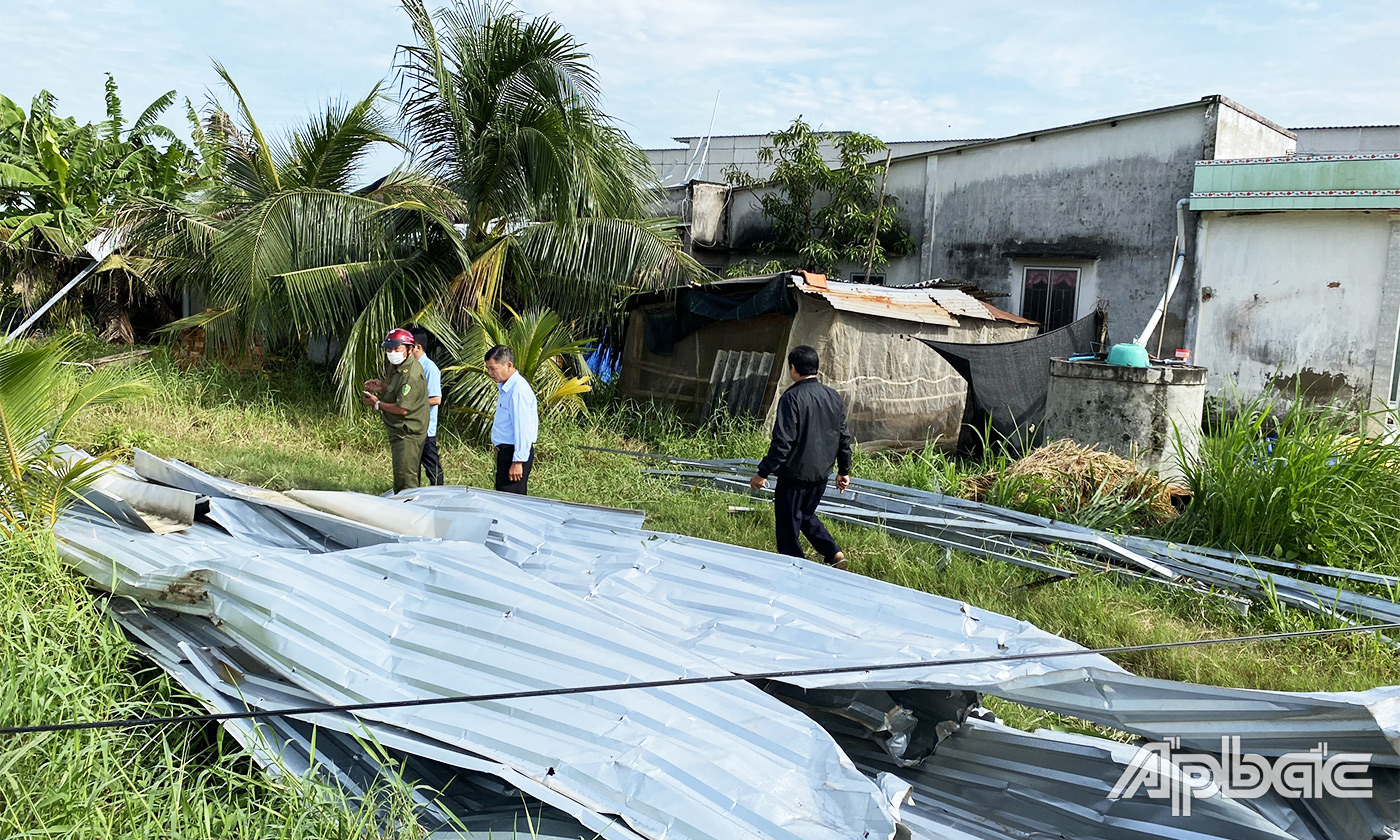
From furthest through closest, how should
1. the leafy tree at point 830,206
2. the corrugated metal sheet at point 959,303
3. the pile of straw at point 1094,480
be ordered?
the leafy tree at point 830,206
the corrugated metal sheet at point 959,303
the pile of straw at point 1094,480

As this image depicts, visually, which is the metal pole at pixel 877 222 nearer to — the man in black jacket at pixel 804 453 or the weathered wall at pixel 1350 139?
the man in black jacket at pixel 804 453

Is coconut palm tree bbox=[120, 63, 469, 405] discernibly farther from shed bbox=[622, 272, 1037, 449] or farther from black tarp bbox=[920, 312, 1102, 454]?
black tarp bbox=[920, 312, 1102, 454]

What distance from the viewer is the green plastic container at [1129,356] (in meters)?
7.62

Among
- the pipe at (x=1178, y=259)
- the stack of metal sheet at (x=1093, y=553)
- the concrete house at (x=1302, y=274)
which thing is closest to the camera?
the stack of metal sheet at (x=1093, y=553)

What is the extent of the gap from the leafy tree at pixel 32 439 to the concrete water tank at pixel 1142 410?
681 cm

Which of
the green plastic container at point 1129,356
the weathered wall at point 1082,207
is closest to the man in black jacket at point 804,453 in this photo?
the green plastic container at point 1129,356

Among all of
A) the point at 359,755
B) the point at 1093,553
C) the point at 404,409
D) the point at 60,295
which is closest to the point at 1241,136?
the point at 1093,553

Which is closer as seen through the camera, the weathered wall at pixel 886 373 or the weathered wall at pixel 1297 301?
the weathered wall at pixel 886 373

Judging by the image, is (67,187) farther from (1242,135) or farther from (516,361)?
(1242,135)

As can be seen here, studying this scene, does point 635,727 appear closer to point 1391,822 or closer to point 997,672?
point 997,672

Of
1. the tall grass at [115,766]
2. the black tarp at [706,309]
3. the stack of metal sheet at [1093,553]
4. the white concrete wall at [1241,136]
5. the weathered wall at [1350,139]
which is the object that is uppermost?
the weathered wall at [1350,139]

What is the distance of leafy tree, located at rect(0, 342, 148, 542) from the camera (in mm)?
4445

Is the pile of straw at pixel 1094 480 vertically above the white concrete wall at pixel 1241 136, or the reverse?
the white concrete wall at pixel 1241 136

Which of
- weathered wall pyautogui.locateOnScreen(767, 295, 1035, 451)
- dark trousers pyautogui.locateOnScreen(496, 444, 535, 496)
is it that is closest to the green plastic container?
weathered wall pyautogui.locateOnScreen(767, 295, 1035, 451)
